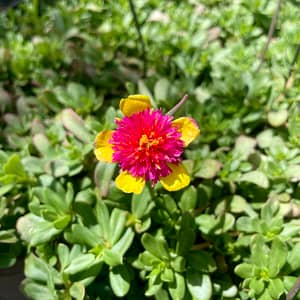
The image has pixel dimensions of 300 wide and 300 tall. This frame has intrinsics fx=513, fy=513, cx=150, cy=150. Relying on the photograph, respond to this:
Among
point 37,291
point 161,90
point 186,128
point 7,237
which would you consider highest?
point 186,128

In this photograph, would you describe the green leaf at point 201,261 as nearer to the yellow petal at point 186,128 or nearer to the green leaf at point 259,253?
the green leaf at point 259,253

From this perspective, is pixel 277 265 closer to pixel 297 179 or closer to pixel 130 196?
pixel 297 179

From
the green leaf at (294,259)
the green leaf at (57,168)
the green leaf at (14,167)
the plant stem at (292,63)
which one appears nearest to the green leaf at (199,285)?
the green leaf at (294,259)

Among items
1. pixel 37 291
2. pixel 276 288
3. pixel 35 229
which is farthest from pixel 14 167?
pixel 276 288

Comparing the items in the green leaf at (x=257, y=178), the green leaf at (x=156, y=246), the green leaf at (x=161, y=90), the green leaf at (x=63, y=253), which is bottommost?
the green leaf at (x=63, y=253)

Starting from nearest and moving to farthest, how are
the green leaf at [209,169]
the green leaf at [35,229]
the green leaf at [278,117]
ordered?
the green leaf at [35,229] < the green leaf at [209,169] < the green leaf at [278,117]

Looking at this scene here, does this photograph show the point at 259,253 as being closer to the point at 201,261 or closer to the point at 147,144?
the point at 201,261

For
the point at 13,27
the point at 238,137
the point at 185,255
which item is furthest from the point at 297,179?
the point at 13,27
